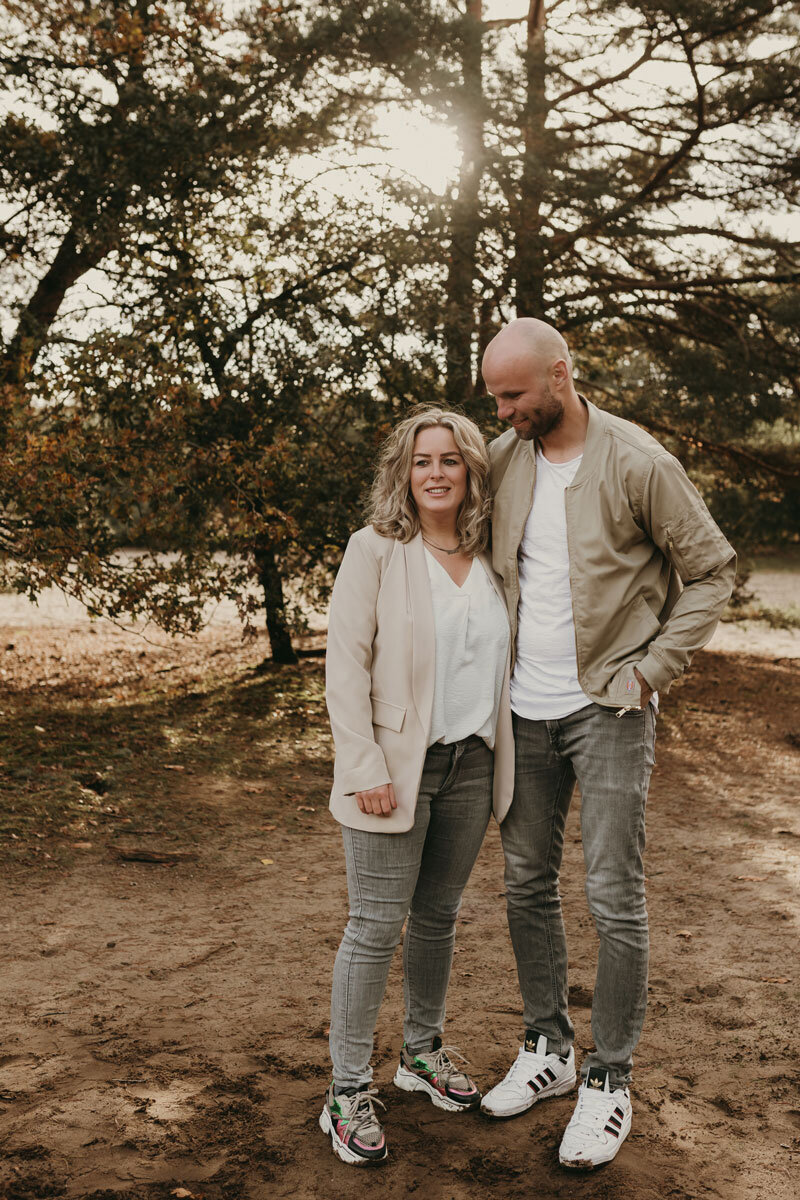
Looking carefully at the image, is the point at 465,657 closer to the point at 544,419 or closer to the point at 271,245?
the point at 544,419

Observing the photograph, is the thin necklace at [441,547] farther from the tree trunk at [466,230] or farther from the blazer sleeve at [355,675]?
the tree trunk at [466,230]

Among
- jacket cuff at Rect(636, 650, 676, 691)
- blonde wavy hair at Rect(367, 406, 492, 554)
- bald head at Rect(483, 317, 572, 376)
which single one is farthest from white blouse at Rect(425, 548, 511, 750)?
bald head at Rect(483, 317, 572, 376)

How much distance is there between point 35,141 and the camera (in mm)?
7176

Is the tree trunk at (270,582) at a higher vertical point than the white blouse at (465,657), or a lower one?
lower

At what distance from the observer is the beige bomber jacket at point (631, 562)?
2.66m

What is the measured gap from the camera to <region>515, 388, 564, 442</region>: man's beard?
2.72 meters

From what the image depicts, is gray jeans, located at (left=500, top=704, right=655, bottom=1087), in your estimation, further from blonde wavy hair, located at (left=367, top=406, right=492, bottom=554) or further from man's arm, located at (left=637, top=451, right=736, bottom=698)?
blonde wavy hair, located at (left=367, top=406, right=492, bottom=554)

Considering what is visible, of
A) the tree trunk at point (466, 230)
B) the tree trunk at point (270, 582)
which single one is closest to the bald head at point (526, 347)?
the tree trunk at point (466, 230)

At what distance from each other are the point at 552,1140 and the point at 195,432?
5652mm

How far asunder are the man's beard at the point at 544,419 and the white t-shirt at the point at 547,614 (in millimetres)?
109

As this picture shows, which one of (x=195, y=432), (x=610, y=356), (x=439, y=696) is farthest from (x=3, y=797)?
(x=610, y=356)

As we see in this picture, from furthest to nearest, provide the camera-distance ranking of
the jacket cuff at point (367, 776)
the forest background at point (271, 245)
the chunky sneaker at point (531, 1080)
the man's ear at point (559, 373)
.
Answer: the forest background at point (271, 245), the chunky sneaker at point (531, 1080), the man's ear at point (559, 373), the jacket cuff at point (367, 776)

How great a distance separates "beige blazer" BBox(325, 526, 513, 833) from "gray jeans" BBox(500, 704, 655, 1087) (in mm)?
331

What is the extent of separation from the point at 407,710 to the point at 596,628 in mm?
520
